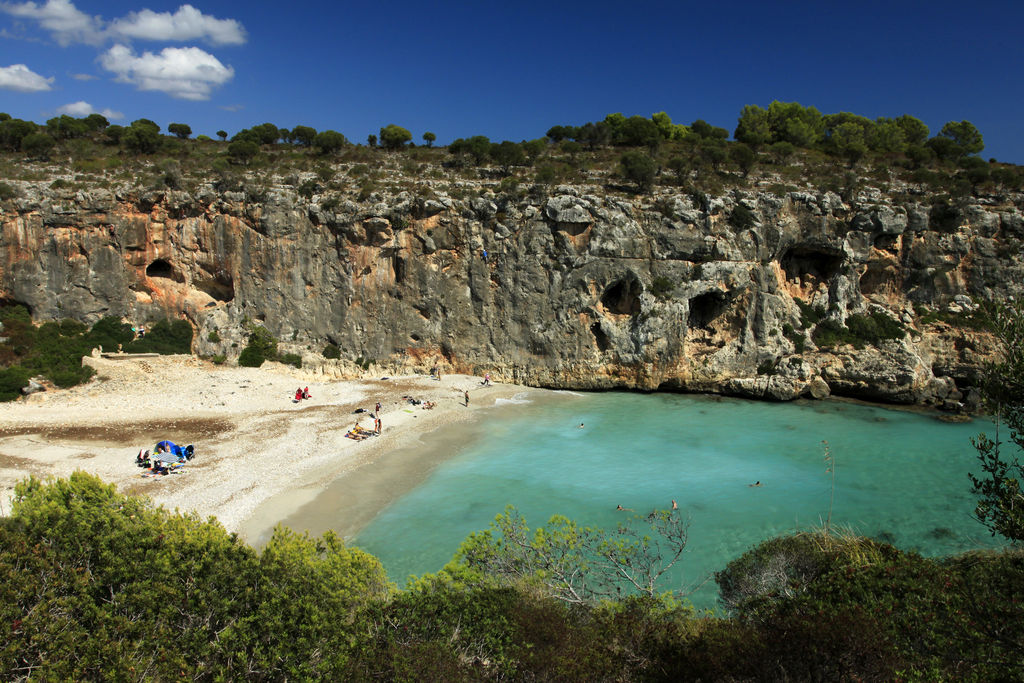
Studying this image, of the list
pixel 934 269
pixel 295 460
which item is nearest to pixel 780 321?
pixel 934 269

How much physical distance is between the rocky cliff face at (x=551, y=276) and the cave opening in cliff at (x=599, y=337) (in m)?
0.20

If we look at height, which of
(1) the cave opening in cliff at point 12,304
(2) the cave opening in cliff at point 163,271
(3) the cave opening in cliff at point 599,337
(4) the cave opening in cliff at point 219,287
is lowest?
(3) the cave opening in cliff at point 599,337

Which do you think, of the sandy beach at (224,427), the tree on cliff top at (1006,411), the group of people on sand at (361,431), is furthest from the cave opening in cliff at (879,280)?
the tree on cliff top at (1006,411)

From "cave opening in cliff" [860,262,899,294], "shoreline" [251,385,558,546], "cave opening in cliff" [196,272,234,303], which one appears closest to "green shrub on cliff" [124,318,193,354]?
"cave opening in cliff" [196,272,234,303]

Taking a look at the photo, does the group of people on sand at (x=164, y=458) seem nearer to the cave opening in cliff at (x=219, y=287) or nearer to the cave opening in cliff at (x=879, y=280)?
the cave opening in cliff at (x=219, y=287)

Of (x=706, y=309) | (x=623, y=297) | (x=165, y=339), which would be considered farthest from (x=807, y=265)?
(x=165, y=339)

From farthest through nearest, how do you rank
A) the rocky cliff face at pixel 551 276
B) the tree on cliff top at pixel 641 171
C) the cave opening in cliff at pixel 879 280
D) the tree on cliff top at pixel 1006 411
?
the tree on cliff top at pixel 641 171, the cave opening in cliff at pixel 879 280, the rocky cliff face at pixel 551 276, the tree on cliff top at pixel 1006 411

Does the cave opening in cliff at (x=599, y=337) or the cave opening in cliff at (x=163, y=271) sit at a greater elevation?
the cave opening in cliff at (x=163, y=271)

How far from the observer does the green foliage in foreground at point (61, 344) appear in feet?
87.0

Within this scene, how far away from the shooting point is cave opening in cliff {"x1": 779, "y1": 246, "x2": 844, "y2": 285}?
35.0 metres

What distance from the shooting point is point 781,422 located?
27.9 meters

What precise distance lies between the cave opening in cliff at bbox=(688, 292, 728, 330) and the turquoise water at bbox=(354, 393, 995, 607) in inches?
241

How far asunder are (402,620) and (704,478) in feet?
50.1

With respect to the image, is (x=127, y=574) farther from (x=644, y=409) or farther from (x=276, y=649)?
(x=644, y=409)
